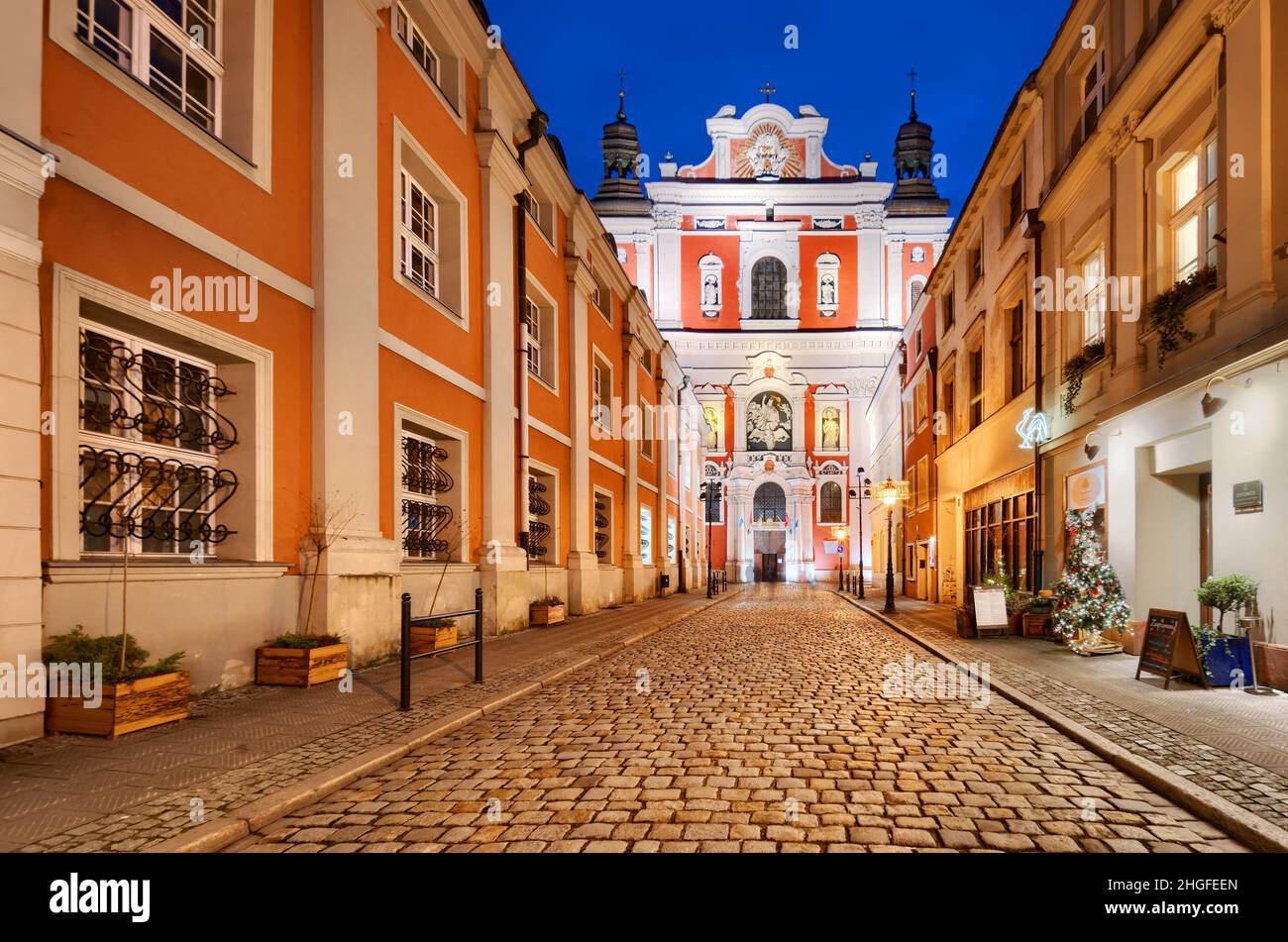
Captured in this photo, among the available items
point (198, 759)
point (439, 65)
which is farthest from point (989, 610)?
point (439, 65)

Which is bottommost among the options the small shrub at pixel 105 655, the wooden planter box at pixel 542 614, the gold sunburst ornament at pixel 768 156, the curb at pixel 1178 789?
the wooden planter box at pixel 542 614

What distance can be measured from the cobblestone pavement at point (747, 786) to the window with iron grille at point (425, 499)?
4.64 m

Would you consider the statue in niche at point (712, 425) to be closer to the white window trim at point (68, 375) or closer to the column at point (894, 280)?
the column at point (894, 280)

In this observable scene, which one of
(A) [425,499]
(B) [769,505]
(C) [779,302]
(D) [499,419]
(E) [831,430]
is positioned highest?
(C) [779,302]

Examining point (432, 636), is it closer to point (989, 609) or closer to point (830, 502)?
point (989, 609)

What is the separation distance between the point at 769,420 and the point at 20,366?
49.8m

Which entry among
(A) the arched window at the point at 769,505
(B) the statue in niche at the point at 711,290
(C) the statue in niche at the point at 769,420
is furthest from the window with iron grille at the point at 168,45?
(B) the statue in niche at the point at 711,290

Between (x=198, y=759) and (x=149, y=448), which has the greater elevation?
(x=149, y=448)

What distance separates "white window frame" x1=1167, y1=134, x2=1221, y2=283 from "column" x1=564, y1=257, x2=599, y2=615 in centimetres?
1277

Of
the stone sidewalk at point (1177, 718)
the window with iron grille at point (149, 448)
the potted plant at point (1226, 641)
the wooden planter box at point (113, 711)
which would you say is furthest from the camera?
the potted plant at point (1226, 641)

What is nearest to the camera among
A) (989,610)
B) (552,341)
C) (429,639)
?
(429,639)

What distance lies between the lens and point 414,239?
41.0 ft

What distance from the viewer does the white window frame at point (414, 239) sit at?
12.0 meters

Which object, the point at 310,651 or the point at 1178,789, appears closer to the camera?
the point at 1178,789
